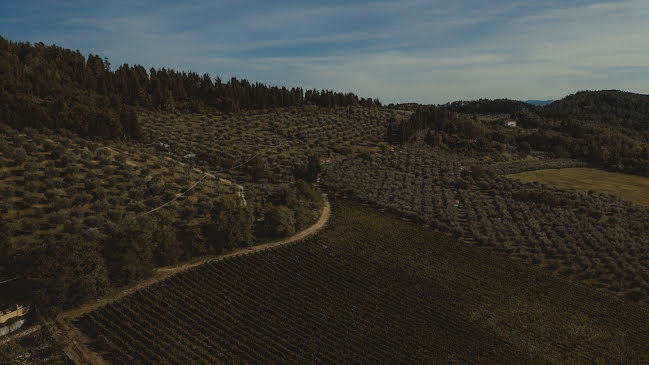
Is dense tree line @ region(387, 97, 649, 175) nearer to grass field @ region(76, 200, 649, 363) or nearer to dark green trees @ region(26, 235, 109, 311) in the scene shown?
grass field @ region(76, 200, 649, 363)

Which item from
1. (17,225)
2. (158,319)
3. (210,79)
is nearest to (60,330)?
(158,319)

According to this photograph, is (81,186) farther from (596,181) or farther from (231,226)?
(596,181)

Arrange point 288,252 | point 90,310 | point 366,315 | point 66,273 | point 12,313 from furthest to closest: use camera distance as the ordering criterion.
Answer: point 288,252
point 366,315
point 90,310
point 66,273
point 12,313

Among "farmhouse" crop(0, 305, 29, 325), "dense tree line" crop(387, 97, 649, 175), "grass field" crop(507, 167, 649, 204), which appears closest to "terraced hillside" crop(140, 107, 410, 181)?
"dense tree line" crop(387, 97, 649, 175)

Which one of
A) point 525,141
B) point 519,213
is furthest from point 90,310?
point 525,141

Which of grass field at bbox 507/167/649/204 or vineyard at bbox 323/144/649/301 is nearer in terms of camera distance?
vineyard at bbox 323/144/649/301

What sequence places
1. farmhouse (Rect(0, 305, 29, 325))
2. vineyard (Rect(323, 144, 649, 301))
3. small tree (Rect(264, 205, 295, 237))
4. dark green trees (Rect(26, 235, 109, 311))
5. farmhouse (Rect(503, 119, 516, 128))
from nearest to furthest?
1. farmhouse (Rect(0, 305, 29, 325))
2. dark green trees (Rect(26, 235, 109, 311))
3. vineyard (Rect(323, 144, 649, 301))
4. small tree (Rect(264, 205, 295, 237))
5. farmhouse (Rect(503, 119, 516, 128))

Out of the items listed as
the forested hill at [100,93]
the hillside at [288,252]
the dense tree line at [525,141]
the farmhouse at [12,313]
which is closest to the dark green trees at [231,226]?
the hillside at [288,252]
